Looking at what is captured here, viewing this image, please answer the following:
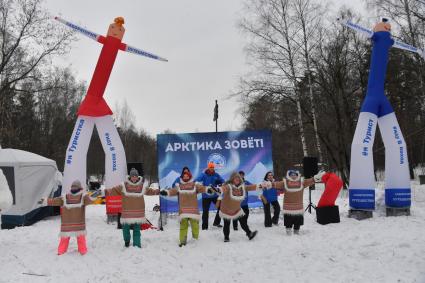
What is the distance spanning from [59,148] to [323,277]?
33342 mm

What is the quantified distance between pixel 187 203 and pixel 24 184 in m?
6.16

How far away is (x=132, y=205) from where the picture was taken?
871cm

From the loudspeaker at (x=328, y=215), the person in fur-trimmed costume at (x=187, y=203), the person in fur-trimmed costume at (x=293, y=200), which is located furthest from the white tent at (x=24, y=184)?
the loudspeaker at (x=328, y=215)

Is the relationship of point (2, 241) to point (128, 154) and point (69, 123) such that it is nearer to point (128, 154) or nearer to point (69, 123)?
point (69, 123)

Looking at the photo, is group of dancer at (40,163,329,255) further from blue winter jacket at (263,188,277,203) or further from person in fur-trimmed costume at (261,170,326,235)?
blue winter jacket at (263,188,277,203)

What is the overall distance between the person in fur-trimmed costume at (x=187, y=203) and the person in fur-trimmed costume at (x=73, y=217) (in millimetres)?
1800

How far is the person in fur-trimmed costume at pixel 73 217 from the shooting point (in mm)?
8180

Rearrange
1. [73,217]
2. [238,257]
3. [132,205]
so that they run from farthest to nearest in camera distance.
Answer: [132,205] → [73,217] → [238,257]

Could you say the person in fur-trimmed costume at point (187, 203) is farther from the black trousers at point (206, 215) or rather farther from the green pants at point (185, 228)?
the black trousers at point (206, 215)

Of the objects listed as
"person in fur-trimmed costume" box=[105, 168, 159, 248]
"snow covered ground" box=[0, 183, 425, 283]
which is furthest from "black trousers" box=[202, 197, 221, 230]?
"person in fur-trimmed costume" box=[105, 168, 159, 248]

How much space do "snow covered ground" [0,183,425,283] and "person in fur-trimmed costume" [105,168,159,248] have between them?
12.8 inches

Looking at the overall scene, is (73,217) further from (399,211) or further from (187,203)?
(399,211)

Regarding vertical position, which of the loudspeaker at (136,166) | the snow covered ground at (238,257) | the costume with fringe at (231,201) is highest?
the loudspeaker at (136,166)

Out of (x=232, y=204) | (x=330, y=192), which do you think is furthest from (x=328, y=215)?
(x=232, y=204)
